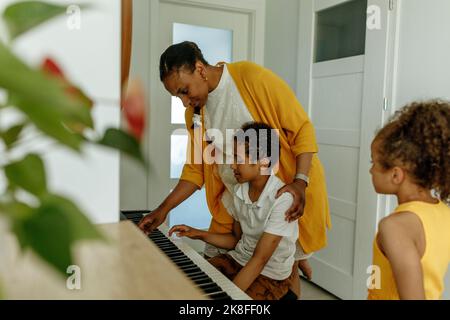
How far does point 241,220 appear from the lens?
135 centimetres

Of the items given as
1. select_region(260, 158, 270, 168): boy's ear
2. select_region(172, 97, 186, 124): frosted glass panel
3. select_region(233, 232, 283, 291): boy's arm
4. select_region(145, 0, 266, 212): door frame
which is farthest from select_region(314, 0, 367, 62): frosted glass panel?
select_region(233, 232, 283, 291): boy's arm

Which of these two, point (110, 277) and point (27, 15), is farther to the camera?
point (110, 277)

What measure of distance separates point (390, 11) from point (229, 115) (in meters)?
1.11

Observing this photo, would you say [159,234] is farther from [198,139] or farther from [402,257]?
[402,257]

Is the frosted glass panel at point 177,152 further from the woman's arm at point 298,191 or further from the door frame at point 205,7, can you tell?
the woman's arm at point 298,191

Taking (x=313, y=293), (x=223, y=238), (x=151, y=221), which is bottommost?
(x=313, y=293)

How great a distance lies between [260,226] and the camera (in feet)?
4.18

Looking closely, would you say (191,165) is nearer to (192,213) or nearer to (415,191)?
(415,191)

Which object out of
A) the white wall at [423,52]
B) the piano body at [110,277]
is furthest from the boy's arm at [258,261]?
the white wall at [423,52]

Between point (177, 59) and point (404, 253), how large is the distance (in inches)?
32.8

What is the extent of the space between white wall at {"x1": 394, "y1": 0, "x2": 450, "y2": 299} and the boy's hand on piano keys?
1.20 m

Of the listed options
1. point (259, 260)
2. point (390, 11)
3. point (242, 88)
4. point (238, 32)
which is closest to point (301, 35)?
point (238, 32)

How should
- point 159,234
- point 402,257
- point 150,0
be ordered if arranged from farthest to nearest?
point 150,0
point 159,234
point 402,257

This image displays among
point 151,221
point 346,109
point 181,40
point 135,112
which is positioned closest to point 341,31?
point 346,109
